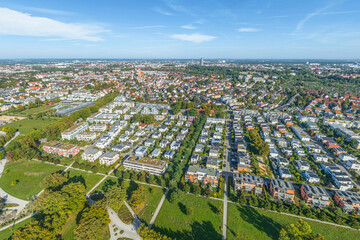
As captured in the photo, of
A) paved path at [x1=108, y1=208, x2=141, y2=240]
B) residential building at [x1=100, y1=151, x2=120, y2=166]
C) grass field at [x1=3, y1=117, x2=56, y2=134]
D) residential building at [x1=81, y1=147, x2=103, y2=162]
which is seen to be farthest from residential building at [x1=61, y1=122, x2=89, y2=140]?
paved path at [x1=108, y1=208, x2=141, y2=240]

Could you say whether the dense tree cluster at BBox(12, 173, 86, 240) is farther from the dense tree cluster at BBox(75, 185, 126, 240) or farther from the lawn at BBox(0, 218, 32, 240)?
the dense tree cluster at BBox(75, 185, 126, 240)

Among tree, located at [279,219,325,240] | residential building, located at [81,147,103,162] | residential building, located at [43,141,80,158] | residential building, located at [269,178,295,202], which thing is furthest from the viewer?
residential building, located at [43,141,80,158]

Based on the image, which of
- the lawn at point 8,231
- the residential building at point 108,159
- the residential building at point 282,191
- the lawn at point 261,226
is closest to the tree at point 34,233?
the lawn at point 8,231

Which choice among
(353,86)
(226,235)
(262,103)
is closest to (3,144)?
(226,235)

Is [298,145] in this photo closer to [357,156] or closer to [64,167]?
[357,156]

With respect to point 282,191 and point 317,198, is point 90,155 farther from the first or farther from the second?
point 317,198

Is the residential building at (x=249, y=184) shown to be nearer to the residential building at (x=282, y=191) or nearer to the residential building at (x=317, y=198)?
the residential building at (x=282, y=191)

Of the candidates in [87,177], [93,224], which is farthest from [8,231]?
[93,224]
